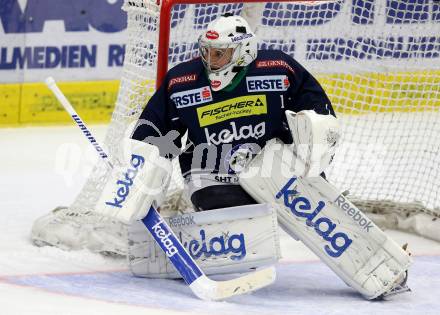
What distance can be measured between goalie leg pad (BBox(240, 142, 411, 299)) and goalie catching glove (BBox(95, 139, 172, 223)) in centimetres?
33

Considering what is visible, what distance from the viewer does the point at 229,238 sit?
4.95m

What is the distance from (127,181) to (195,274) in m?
0.43

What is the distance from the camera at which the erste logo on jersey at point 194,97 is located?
5035 mm

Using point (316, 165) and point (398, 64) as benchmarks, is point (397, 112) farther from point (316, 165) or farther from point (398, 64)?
point (316, 165)

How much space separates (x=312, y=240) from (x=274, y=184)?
26 cm

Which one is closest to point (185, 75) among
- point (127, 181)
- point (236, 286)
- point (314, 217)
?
point (127, 181)

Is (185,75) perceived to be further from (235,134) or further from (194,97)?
(235,134)

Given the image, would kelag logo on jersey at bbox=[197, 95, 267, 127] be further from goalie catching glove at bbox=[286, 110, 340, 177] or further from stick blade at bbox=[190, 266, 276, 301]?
stick blade at bbox=[190, 266, 276, 301]

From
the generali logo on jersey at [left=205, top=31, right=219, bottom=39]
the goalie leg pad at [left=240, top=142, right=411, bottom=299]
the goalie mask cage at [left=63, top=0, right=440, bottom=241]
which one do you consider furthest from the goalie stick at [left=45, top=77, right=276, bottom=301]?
the goalie mask cage at [left=63, top=0, right=440, bottom=241]

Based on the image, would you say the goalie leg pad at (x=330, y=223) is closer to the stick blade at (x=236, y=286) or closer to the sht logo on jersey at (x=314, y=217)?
the sht logo on jersey at (x=314, y=217)

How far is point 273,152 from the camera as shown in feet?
16.4

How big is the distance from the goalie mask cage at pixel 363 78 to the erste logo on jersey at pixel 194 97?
2.39 ft

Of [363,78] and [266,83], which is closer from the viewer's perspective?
[266,83]

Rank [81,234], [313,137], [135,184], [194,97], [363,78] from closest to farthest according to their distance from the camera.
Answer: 1. [313,137]
2. [135,184]
3. [194,97]
4. [81,234]
5. [363,78]
